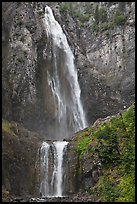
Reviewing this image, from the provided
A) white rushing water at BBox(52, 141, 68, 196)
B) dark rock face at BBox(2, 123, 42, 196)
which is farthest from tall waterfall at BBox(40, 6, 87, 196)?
white rushing water at BBox(52, 141, 68, 196)

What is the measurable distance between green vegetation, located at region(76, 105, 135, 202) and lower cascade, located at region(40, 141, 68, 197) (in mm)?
1495

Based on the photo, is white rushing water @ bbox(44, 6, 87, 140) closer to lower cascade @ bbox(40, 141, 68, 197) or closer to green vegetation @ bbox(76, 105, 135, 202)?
lower cascade @ bbox(40, 141, 68, 197)

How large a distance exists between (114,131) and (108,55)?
15.4 meters

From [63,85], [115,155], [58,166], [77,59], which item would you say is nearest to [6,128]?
[58,166]

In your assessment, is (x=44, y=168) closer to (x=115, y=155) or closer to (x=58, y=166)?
(x=58, y=166)

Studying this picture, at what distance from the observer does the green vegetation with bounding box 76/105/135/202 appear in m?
15.6

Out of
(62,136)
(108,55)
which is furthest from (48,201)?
(108,55)

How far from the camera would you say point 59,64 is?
3188 cm

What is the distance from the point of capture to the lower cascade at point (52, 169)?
20.1 meters

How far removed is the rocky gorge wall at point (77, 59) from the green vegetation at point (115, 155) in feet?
28.7

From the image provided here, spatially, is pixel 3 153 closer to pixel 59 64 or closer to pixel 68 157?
pixel 68 157

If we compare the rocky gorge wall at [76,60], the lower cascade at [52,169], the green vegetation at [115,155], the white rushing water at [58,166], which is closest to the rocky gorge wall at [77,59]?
the rocky gorge wall at [76,60]

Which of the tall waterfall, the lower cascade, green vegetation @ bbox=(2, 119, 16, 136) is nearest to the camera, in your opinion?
the lower cascade

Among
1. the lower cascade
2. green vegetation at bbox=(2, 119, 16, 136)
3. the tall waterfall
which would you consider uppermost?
the tall waterfall
